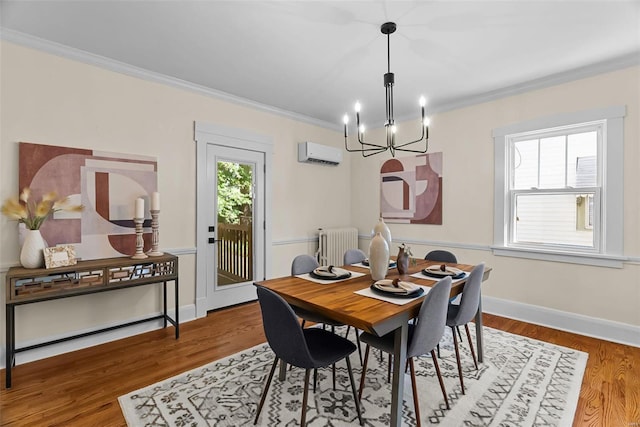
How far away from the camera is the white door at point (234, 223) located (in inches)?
143

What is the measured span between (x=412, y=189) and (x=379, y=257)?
2478 mm

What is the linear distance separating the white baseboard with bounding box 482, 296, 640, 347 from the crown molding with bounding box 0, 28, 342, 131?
12.2ft

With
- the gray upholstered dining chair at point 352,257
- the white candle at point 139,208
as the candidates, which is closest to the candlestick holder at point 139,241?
the white candle at point 139,208

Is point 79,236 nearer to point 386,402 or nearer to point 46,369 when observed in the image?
point 46,369

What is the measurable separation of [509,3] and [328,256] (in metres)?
3.51

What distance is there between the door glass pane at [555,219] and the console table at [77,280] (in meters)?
3.88

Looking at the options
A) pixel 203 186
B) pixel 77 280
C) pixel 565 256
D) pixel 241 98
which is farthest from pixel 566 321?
pixel 77 280

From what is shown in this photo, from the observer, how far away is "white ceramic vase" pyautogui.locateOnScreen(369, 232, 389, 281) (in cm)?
218

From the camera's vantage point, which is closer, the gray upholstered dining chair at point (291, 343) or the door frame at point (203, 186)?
the gray upholstered dining chair at point (291, 343)

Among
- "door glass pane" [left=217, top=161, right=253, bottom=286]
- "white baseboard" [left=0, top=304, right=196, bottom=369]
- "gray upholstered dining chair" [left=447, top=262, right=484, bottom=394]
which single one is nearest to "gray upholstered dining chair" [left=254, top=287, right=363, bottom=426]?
"gray upholstered dining chair" [left=447, top=262, right=484, bottom=394]

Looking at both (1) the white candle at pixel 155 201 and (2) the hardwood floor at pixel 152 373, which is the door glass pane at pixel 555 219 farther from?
(1) the white candle at pixel 155 201

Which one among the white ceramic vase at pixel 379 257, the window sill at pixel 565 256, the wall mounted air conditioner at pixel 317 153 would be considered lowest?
the window sill at pixel 565 256

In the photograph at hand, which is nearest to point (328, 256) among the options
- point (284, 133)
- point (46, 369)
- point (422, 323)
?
point (284, 133)

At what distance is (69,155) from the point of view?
266 cm
